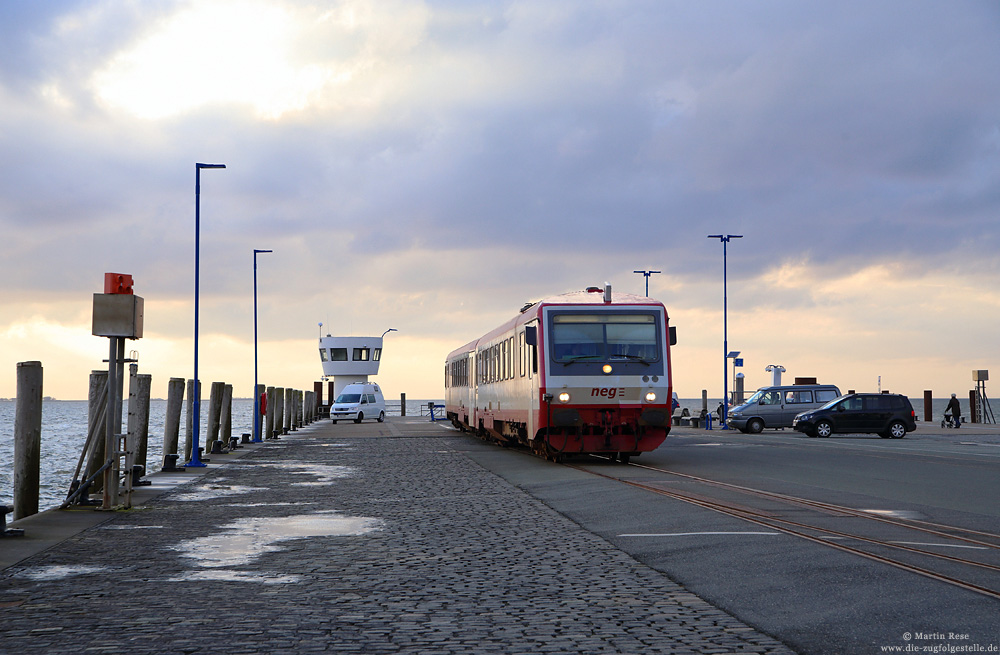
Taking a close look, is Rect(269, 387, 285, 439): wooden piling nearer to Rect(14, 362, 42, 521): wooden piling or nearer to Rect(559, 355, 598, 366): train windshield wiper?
Rect(559, 355, 598, 366): train windshield wiper

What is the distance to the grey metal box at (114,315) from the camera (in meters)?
13.7

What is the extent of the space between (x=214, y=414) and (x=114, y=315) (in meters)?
18.0

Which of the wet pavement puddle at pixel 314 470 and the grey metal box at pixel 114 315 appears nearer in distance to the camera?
the grey metal box at pixel 114 315

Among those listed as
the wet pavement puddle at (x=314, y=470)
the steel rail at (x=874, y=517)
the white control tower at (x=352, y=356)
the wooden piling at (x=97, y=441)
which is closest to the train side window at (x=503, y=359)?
the wet pavement puddle at (x=314, y=470)

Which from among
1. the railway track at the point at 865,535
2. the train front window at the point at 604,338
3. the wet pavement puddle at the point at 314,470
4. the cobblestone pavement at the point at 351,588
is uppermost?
the train front window at the point at 604,338

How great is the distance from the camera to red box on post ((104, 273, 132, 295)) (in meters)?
14.0

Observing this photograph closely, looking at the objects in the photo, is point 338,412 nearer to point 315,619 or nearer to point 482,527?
point 482,527

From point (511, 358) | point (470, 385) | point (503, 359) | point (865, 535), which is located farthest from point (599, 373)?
point (470, 385)

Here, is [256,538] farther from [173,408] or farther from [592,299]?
[173,408]

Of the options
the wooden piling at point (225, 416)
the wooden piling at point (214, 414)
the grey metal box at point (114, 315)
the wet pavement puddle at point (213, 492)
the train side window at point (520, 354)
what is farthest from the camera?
the wooden piling at point (225, 416)

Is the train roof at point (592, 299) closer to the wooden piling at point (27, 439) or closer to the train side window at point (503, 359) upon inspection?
the train side window at point (503, 359)

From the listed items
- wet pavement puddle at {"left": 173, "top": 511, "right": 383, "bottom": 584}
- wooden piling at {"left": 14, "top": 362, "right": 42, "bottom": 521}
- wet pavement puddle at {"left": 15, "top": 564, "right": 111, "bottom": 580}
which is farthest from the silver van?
wet pavement puddle at {"left": 15, "top": 564, "right": 111, "bottom": 580}

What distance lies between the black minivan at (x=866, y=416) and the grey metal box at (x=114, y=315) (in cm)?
3085

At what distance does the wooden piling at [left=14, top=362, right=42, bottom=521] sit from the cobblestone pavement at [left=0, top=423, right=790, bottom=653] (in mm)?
2604
